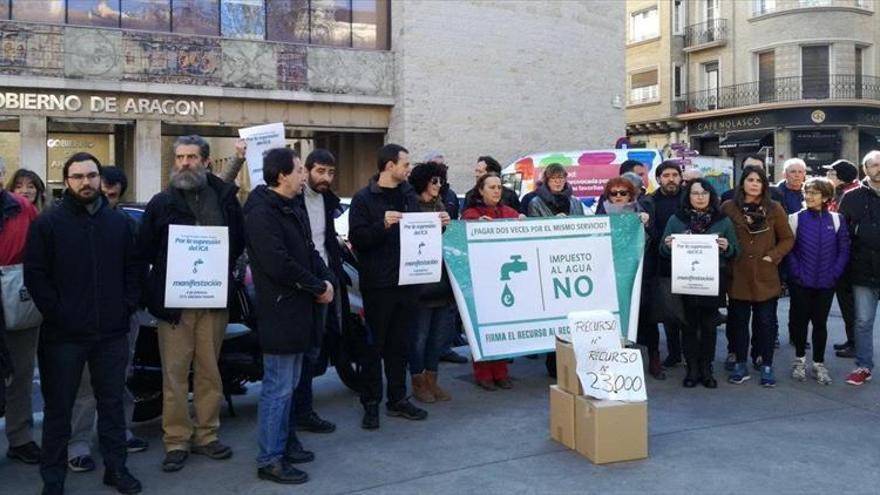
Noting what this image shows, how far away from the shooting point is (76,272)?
4.51 meters

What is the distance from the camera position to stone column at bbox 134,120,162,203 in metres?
22.7

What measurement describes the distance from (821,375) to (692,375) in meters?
1.21

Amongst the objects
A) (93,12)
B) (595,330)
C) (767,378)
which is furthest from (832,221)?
(93,12)

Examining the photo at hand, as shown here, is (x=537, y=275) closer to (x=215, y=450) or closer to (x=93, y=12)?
(x=215, y=450)

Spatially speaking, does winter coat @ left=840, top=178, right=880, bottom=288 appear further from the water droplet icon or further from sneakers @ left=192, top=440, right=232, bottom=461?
sneakers @ left=192, top=440, right=232, bottom=461

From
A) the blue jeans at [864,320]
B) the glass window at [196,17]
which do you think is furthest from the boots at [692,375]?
the glass window at [196,17]

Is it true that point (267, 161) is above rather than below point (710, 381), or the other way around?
above

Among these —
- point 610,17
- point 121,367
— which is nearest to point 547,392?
point 121,367

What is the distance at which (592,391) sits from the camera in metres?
5.12

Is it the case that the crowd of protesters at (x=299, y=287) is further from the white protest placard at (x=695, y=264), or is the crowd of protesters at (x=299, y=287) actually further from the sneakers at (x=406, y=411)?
the white protest placard at (x=695, y=264)

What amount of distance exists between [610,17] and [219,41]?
14.3 meters

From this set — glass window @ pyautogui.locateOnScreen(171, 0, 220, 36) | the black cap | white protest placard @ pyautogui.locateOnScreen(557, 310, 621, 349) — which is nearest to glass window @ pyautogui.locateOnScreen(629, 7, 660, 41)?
glass window @ pyautogui.locateOnScreen(171, 0, 220, 36)

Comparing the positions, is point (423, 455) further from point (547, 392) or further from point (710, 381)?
point (710, 381)

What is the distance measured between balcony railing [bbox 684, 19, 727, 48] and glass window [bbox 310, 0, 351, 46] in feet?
64.2
